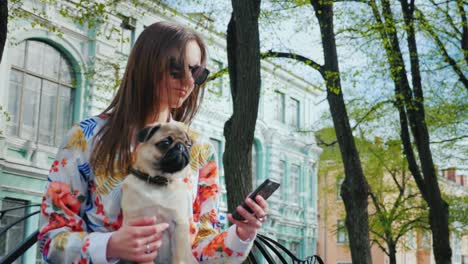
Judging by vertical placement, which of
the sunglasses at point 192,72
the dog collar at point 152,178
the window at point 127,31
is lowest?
the dog collar at point 152,178

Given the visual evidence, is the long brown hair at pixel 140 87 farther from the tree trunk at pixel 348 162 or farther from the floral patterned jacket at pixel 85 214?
the tree trunk at pixel 348 162

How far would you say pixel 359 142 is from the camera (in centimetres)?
3033

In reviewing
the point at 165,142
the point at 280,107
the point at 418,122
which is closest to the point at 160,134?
the point at 165,142

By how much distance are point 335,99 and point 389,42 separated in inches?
106

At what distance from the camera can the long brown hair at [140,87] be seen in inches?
90.7

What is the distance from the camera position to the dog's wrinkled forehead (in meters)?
2.09

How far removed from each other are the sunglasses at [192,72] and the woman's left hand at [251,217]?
0.51 meters

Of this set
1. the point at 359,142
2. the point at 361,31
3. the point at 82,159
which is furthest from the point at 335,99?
the point at 359,142

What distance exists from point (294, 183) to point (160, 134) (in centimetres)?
3175

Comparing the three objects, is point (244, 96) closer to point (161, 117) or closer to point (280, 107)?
point (161, 117)

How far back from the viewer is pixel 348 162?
40.7ft

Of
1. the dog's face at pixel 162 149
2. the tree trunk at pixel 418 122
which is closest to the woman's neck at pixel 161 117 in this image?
the dog's face at pixel 162 149

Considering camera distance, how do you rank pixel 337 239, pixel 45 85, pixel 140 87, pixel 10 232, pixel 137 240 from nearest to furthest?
pixel 137 240 → pixel 140 87 → pixel 10 232 → pixel 45 85 → pixel 337 239

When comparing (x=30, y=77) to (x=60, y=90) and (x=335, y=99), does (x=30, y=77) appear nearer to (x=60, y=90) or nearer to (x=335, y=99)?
(x=60, y=90)
